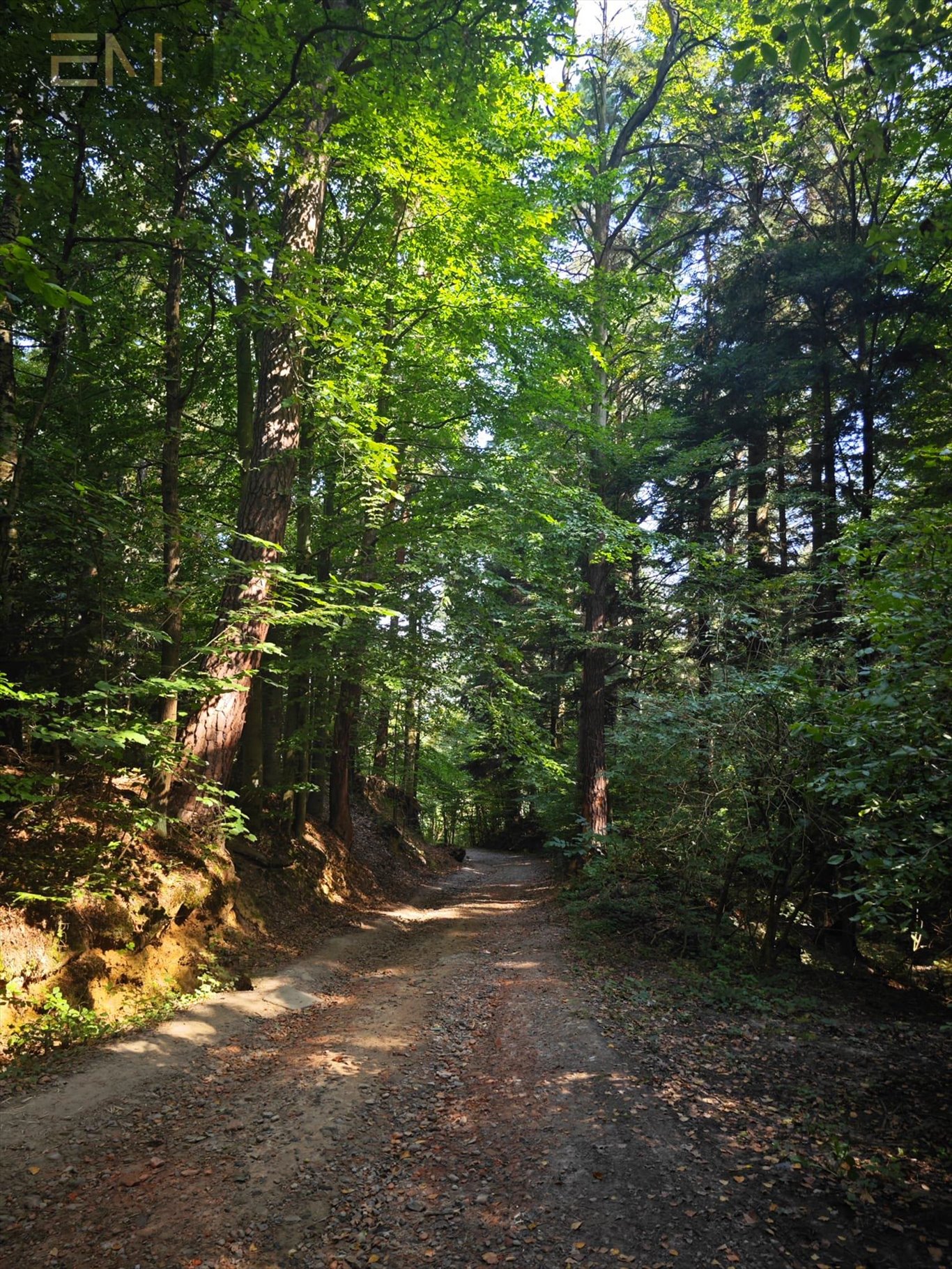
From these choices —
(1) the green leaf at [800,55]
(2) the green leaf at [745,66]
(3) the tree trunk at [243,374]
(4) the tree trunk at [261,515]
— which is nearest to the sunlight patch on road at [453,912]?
(4) the tree trunk at [261,515]

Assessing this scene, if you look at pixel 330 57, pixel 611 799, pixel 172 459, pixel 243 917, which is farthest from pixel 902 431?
pixel 243 917

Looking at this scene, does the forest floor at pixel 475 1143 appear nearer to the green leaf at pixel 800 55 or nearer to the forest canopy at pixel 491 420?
the forest canopy at pixel 491 420

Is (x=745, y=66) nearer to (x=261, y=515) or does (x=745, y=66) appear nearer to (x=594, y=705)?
(x=261, y=515)

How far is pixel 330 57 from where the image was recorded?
6.07 metres

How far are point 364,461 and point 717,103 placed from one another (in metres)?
13.5

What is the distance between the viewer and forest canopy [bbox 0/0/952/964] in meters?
5.16

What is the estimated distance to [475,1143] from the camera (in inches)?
169

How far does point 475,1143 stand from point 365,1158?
0.74 metres

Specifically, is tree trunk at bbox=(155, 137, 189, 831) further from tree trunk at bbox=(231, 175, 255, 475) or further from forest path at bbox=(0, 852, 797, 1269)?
forest path at bbox=(0, 852, 797, 1269)

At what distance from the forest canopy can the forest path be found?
2062 millimetres

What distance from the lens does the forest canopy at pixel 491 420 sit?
5160mm

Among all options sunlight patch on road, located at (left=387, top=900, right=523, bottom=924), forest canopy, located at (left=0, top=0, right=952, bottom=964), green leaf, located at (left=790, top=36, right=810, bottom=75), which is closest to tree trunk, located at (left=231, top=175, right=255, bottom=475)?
forest canopy, located at (left=0, top=0, right=952, bottom=964)

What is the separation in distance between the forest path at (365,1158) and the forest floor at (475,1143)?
0.6 inches

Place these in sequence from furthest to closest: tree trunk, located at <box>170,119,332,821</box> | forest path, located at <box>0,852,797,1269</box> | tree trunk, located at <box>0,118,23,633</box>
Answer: tree trunk, located at <box>170,119,332,821</box>, tree trunk, located at <box>0,118,23,633</box>, forest path, located at <box>0,852,797,1269</box>
